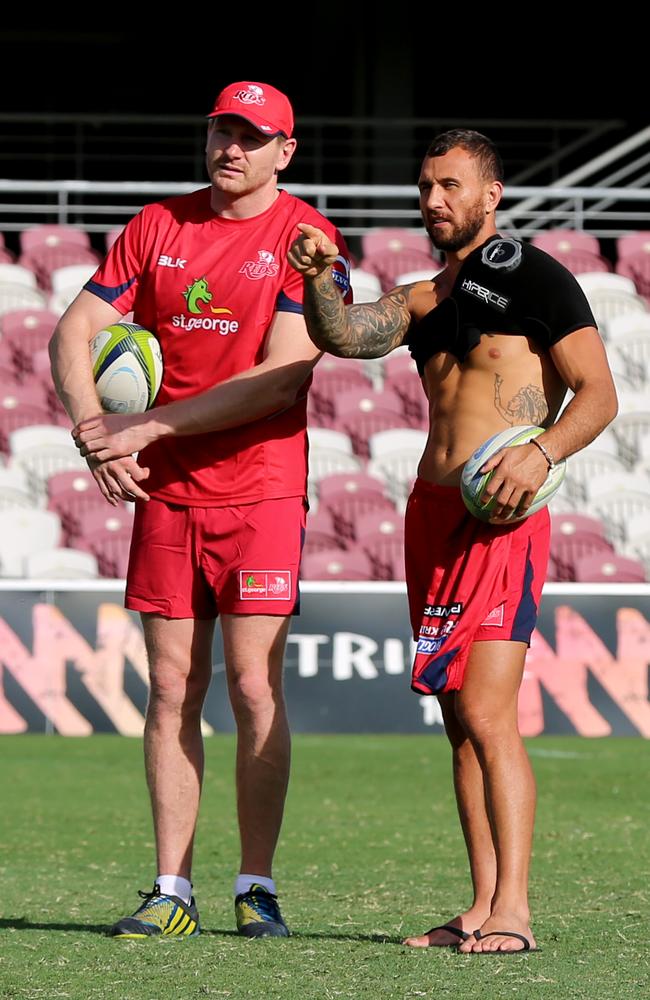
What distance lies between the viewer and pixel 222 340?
13.6 ft

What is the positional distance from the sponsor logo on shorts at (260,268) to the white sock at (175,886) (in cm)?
159

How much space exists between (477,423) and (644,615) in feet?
19.1

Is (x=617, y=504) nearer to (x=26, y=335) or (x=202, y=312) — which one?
(x=26, y=335)

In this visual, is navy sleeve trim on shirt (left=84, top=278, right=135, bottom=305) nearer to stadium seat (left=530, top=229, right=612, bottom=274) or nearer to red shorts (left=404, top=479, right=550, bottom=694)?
red shorts (left=404, top=479, right=550, bottom=694)

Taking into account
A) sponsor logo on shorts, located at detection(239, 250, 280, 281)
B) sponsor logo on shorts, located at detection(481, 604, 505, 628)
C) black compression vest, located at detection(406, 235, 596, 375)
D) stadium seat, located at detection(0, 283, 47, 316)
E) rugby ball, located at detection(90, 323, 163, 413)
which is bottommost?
sponsor logo on shorts, located at detection(481, 604, 505, 628)

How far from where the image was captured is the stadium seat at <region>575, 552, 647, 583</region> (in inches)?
421

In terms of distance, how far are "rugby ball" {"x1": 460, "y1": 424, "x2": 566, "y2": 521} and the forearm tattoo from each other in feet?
0.37

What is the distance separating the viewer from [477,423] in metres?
3.88

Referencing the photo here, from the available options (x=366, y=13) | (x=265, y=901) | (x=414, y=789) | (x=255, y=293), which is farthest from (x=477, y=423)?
(x=366, y=13)

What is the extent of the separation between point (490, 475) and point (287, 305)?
84 centimetres

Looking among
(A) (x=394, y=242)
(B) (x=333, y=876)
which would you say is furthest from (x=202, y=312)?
(A) (x=394, y=242)

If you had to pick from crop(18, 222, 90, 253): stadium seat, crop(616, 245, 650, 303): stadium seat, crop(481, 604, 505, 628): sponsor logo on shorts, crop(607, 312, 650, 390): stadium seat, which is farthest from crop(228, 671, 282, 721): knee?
crop(616, 245, 650, 303): stadium seat

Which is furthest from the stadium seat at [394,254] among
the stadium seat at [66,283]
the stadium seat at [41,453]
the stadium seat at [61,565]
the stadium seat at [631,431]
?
the stadium seat at [61,565]

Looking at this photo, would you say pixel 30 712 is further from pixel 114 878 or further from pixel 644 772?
pixel 114 878
